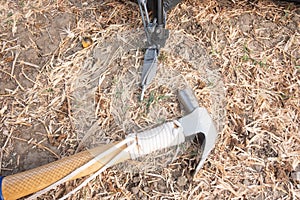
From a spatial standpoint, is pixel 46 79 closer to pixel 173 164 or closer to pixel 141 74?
pixel 141 74

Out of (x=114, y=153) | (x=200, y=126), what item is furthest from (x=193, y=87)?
(x=114, y=153)

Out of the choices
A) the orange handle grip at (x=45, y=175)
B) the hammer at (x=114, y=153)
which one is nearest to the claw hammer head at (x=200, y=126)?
the hammer at (x=114, y=153)

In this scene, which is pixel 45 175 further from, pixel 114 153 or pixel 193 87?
pixel 193 87

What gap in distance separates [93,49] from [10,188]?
736 mm

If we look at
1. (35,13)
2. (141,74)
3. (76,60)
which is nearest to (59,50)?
(76,60)

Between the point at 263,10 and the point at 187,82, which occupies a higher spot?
the point at 263,10

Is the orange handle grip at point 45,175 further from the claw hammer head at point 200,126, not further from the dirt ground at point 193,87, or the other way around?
the claw hammer head at point 200,126

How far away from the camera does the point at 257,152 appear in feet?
5.16

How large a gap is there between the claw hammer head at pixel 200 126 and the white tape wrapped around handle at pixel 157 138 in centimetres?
3

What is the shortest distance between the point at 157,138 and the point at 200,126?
0.58ft

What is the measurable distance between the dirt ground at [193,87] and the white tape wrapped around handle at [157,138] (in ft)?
0.28

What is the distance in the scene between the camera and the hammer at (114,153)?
1391mm

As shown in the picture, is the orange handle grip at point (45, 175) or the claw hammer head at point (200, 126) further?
the claw hammer head at point (200, 126)

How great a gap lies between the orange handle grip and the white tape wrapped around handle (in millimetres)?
87
